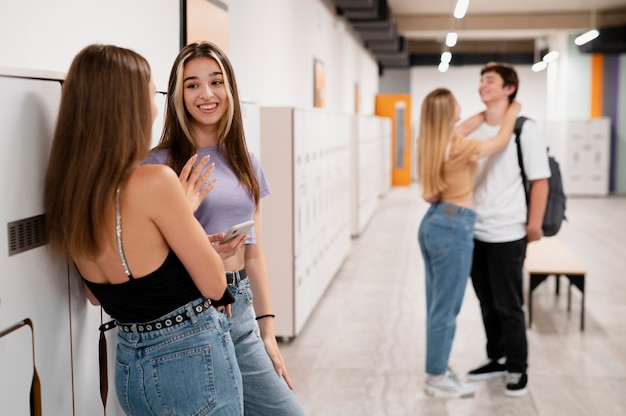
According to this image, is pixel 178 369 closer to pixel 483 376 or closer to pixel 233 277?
pixel 233 277

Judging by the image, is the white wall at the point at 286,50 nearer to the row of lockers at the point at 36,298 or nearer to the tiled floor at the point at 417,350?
the tiled floor at the point at 417,350

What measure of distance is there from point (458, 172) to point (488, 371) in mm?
1264

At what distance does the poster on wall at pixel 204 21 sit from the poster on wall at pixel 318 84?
13.3 ft

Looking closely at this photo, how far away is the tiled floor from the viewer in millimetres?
4012

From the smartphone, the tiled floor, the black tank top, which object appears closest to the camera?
the black tank top

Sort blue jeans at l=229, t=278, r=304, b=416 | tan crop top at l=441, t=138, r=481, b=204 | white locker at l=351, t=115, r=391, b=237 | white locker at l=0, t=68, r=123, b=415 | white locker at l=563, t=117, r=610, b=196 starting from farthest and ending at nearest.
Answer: white locker at l=563, t=117, r=610, b=196
white locker at l=351, t=115, r=391, b=237
tan crop top at l=441, t=138, r=481, b=204
blue jeans at l=229, t=278, r=304, b=416
white locker at l=0, t=68, r=123, b=415

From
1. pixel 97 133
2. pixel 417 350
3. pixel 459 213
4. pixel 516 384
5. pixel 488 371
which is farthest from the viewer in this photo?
pixel 417 350

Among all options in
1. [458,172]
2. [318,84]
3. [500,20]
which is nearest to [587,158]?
[500,20]

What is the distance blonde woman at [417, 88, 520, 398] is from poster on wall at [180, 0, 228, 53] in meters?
1.28

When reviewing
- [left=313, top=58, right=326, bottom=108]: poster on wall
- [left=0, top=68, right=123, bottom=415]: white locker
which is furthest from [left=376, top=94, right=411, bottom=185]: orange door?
[left=0, top=68, right=123, bottom=415]: white locker

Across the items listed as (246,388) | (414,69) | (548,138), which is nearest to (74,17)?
(246,388)

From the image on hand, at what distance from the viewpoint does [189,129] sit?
222 centimetres

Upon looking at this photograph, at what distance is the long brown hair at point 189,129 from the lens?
2180 millimetres

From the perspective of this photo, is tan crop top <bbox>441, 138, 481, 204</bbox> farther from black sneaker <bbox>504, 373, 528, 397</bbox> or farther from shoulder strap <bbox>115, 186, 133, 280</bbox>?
shoulder strap <bbox>115, 186, 133, 280</bbox>
